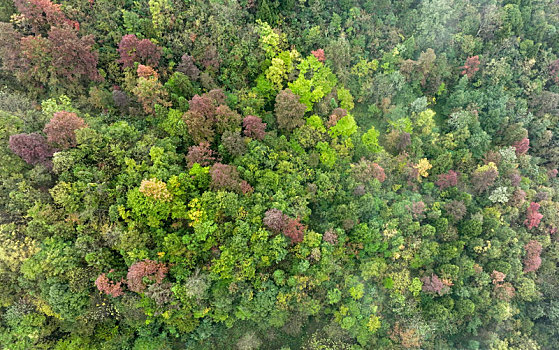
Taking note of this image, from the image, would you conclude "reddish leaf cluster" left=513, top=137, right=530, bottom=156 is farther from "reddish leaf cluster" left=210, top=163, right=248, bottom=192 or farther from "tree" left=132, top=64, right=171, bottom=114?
"tree" left=132, top=64, right=171, bottom=114

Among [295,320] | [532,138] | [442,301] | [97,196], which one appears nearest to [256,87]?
[97,196]

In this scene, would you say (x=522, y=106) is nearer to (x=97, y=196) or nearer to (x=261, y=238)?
(x=261, y=238)

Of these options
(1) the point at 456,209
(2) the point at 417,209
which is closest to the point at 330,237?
(2) the point at 417,209

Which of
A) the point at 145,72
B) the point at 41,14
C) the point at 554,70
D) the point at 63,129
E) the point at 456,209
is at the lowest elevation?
the point at 456,209

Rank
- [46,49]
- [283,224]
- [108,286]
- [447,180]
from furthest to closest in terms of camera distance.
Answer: [447,180] → [46,49] → [283,224] → [108,286]

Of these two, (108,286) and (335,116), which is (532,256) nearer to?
(335,116)

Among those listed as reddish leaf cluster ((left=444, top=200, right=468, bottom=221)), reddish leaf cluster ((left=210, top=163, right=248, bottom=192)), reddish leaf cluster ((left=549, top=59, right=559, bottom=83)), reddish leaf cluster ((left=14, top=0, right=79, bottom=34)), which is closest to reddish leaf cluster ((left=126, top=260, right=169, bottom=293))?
reddish leaf cluster ((left=210, top=163, right=248, bottom=192))

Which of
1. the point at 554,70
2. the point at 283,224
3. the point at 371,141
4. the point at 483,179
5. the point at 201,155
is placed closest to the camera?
the point at 283,224
